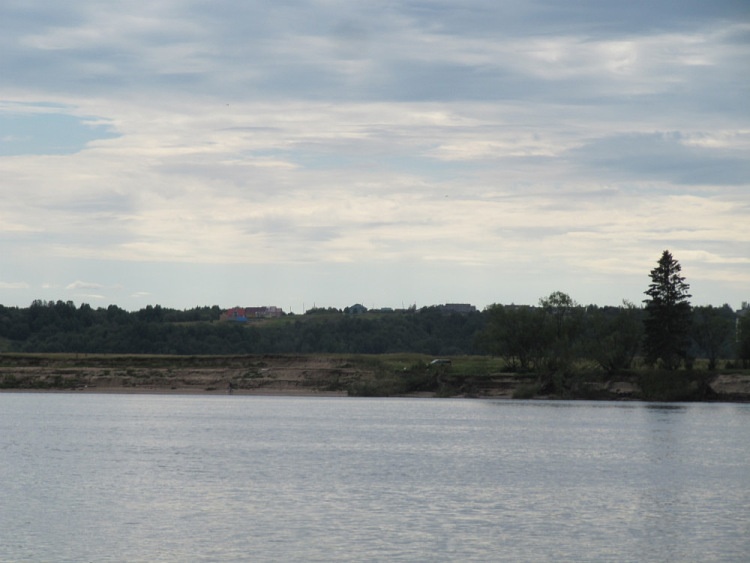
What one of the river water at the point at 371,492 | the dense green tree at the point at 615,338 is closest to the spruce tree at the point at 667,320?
the dense green tree at the point at 615,338

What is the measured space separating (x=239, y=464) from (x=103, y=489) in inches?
456

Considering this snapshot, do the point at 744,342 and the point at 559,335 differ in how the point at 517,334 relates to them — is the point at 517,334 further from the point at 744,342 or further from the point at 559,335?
the point at 744,342

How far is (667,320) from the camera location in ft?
427

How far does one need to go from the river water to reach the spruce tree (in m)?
40.5

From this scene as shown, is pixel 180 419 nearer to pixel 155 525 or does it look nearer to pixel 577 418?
pixel 577 418

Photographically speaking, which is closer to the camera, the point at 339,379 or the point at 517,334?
the point at 517,334

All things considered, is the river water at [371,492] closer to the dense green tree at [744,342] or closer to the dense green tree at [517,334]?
the dense green tree at [517,334]

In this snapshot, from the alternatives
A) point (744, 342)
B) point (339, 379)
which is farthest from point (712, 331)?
point (339, 379)

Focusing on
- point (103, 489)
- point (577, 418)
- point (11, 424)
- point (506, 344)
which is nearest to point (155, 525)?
point (103, 489)

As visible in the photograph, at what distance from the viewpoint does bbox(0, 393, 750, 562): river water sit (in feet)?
110

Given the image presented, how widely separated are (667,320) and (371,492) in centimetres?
9171

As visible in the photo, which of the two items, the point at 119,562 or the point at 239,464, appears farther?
the point at 239,464

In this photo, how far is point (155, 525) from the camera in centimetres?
3681

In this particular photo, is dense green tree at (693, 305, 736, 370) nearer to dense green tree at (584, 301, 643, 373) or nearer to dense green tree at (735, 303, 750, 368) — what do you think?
dense green tree at (735, 303, 750, 368)
